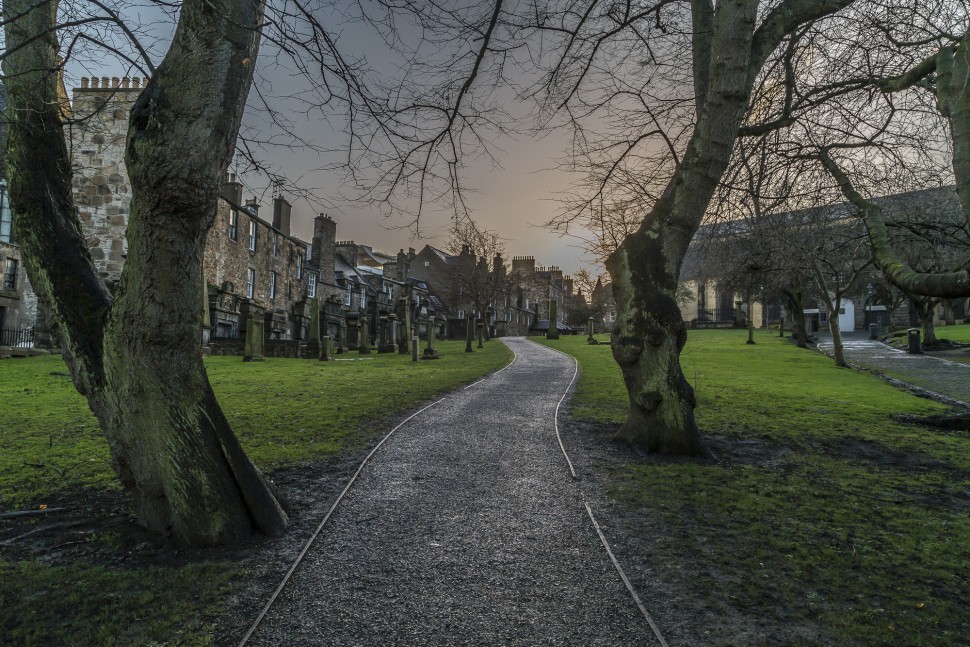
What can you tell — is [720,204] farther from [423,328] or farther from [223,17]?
[423,328]

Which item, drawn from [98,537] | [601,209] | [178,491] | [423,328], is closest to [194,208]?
[178,491]

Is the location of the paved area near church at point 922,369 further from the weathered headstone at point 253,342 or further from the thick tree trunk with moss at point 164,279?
the weathered headstone at point 253,342

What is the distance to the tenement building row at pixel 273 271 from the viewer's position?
22.9 metres

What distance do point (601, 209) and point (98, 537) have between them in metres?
8.26

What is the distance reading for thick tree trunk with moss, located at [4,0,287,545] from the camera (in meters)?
3.69

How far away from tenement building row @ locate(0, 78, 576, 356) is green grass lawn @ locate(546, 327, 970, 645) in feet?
15.8

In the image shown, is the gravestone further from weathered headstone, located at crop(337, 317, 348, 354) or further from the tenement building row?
weathered headstone, located at crop(337, 317, 348, 354)

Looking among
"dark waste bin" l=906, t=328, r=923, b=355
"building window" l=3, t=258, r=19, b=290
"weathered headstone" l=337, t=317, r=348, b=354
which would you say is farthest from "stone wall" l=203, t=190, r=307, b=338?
"dark waste bin" l=906, t=328, r=923, b=355

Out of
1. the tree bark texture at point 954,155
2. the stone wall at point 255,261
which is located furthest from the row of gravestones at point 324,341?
the tree bark texture at point 954,155

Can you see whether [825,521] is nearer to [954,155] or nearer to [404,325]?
[954,155]

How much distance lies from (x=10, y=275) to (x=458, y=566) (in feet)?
95.6

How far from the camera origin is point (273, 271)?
38.5 meters

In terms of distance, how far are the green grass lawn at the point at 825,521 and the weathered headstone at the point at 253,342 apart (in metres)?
15.0

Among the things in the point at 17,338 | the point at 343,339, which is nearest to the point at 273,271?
the point at 343,339
